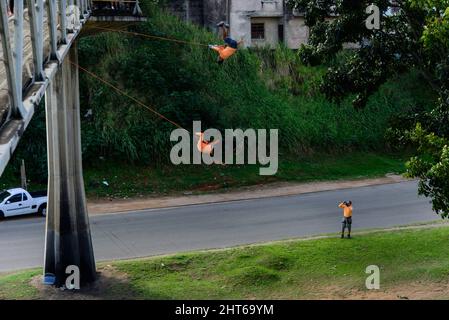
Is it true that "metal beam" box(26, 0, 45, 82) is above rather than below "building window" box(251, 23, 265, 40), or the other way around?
below

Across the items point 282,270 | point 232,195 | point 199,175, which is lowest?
point 282,270

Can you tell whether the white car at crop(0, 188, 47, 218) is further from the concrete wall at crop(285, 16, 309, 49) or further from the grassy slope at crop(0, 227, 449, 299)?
the concrete wall at crop(285, 16, 309, 49)

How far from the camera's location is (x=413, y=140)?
1135cm

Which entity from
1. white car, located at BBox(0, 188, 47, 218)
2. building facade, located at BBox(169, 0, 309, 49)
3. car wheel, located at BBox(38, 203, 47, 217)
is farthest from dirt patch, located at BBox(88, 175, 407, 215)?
building facade, located at BBox(169, 0, 309, 49)

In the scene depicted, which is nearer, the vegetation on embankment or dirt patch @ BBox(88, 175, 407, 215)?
dirt patch @ BBox(88, 175, 407, 215)

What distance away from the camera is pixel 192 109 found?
81.4 ft

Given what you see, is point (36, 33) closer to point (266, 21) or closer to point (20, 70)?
point (20, 70)

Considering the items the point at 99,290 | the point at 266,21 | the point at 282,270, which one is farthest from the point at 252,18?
the point at 99,290

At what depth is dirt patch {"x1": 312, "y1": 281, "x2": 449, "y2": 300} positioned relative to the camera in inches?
488

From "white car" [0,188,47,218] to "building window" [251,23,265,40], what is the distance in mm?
14902

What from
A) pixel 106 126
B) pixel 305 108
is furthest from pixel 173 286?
pixel 305 108

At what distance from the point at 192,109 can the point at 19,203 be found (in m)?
7.78

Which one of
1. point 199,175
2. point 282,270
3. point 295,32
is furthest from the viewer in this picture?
point 295,32
